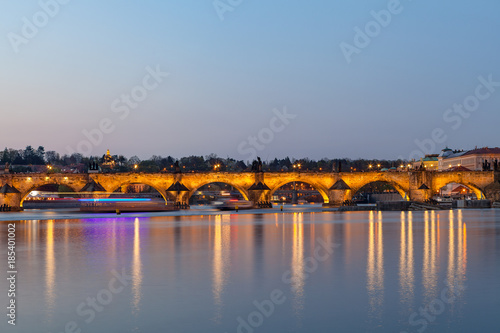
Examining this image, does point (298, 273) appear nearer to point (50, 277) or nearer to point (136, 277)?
point (136, 277)

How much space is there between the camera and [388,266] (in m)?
20.8

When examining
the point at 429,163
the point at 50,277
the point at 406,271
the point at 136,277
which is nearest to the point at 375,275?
the point at 406,271

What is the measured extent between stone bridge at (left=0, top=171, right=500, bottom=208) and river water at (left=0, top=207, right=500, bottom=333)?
45.9m

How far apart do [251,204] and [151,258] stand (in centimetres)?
5511

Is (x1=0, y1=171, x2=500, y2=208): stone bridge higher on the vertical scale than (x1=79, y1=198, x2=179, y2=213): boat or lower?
higher

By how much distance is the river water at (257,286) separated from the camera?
12984 mm

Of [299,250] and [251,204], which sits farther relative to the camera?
[251,204]

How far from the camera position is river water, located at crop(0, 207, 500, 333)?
511 inches

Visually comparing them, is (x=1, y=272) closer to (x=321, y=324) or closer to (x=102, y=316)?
(x=102, y=316)

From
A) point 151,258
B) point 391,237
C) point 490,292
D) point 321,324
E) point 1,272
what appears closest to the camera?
point 321,324

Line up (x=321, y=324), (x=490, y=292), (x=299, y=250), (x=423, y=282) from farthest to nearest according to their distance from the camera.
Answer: (x=299, y=250) < (x=423, y=282) < (x=490, y=292) < (x=321, y=324)

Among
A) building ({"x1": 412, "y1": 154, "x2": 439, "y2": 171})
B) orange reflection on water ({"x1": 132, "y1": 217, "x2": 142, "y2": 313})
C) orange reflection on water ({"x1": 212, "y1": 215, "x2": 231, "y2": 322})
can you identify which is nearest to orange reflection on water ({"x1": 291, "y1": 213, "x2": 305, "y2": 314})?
orange reflection on water ({"x1": 212, "y1": 215, "x2": 231, "y2": 322})

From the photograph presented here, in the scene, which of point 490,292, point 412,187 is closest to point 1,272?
point 490,292

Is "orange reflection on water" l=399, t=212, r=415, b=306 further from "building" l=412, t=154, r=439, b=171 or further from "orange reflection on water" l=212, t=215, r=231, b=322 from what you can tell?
"building" l=412, t=154, r=439, b=171
